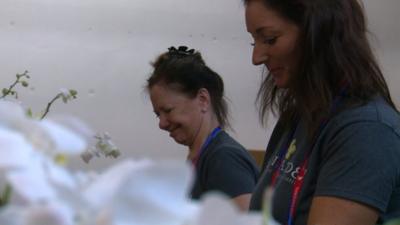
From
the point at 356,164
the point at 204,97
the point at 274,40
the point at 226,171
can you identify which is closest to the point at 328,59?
the point at 274,40

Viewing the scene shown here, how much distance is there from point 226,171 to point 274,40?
54 cm

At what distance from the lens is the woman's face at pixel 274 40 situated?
1080 mm

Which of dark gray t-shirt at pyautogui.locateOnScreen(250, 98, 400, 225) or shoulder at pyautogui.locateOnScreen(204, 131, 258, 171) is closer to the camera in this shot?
dark gray t-shirt at pyautogui.locateOnScreen(250, 98, 400, 225)

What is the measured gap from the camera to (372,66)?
1.07 metres

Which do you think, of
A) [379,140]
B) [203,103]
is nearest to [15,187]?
[379,140]

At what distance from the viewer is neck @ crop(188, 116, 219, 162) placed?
5.92ft

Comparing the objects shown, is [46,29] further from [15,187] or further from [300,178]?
[15,187]

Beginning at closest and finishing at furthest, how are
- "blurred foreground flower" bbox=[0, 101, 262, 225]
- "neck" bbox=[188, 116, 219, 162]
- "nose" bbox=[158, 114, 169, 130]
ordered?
"blurred foreground flower" bbox=[0, 101, 262, 225], "neck" bbox=[188, 116, 219, 162], "nose" bbox=[158, 114, 169, 130]

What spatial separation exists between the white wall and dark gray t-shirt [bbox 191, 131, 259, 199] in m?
0.94

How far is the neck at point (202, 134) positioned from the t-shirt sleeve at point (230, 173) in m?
0.20

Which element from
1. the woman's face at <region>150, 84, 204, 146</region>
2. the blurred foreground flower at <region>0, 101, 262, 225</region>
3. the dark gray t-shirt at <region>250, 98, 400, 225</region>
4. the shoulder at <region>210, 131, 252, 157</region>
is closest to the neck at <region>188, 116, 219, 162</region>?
the woman's face at <region>150, 84, 204, 146</region>

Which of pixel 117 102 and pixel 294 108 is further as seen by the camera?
pixel 117 102

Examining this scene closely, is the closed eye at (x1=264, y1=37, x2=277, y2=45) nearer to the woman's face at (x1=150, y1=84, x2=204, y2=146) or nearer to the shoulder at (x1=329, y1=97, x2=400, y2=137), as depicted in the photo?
the shoulder at (x1=329, y1=97, x2=400, y2=137)

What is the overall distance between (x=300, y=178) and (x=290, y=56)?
0.23m
